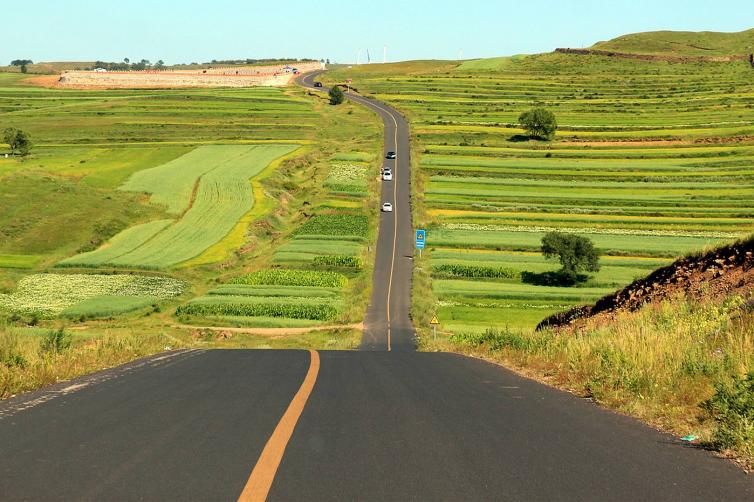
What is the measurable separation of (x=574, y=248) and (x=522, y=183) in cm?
4000

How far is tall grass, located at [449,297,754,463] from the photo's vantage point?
812 centimetres

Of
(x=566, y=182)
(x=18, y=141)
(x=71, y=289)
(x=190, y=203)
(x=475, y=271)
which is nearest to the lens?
(x=71, y=289)

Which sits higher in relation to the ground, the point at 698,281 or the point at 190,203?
the point at 698,281

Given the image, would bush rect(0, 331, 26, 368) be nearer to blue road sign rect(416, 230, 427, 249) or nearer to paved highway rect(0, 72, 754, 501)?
paved highway rect(0, 72, 754, 501)

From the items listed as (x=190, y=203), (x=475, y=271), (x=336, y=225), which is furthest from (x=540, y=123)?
(x=475, y=271)

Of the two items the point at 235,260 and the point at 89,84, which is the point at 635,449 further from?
the point at 89,84

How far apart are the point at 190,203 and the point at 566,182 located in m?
49.9

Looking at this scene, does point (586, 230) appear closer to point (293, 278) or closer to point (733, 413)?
point (293, 278)

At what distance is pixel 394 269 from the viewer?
6600 centimetres

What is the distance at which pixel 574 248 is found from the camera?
6084 cm

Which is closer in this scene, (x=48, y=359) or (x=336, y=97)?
(x=48, y=359)

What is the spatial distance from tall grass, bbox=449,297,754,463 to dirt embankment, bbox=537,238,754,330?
1.12 metres

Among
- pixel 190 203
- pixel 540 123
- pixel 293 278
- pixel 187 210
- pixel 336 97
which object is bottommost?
pixel 293 278

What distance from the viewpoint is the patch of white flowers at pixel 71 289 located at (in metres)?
49.5
